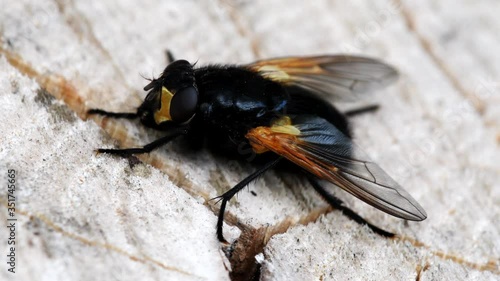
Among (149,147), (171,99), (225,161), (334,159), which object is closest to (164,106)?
(171,99)

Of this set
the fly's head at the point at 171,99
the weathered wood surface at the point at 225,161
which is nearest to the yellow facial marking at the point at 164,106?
the fly's head at the point at 171,99

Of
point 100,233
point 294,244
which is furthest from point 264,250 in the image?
point 100,233

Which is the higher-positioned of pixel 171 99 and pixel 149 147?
pixel 171 99

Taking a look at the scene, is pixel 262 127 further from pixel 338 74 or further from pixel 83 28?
pixel 83 28

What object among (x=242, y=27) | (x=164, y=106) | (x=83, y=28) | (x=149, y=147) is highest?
(x=83, y=28)

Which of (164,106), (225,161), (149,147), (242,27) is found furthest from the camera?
(242,27)

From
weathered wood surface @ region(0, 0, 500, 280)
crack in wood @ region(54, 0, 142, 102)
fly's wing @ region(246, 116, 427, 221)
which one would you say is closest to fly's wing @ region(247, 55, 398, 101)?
weathered wood surface @ region(0, 0, 500, 280)
